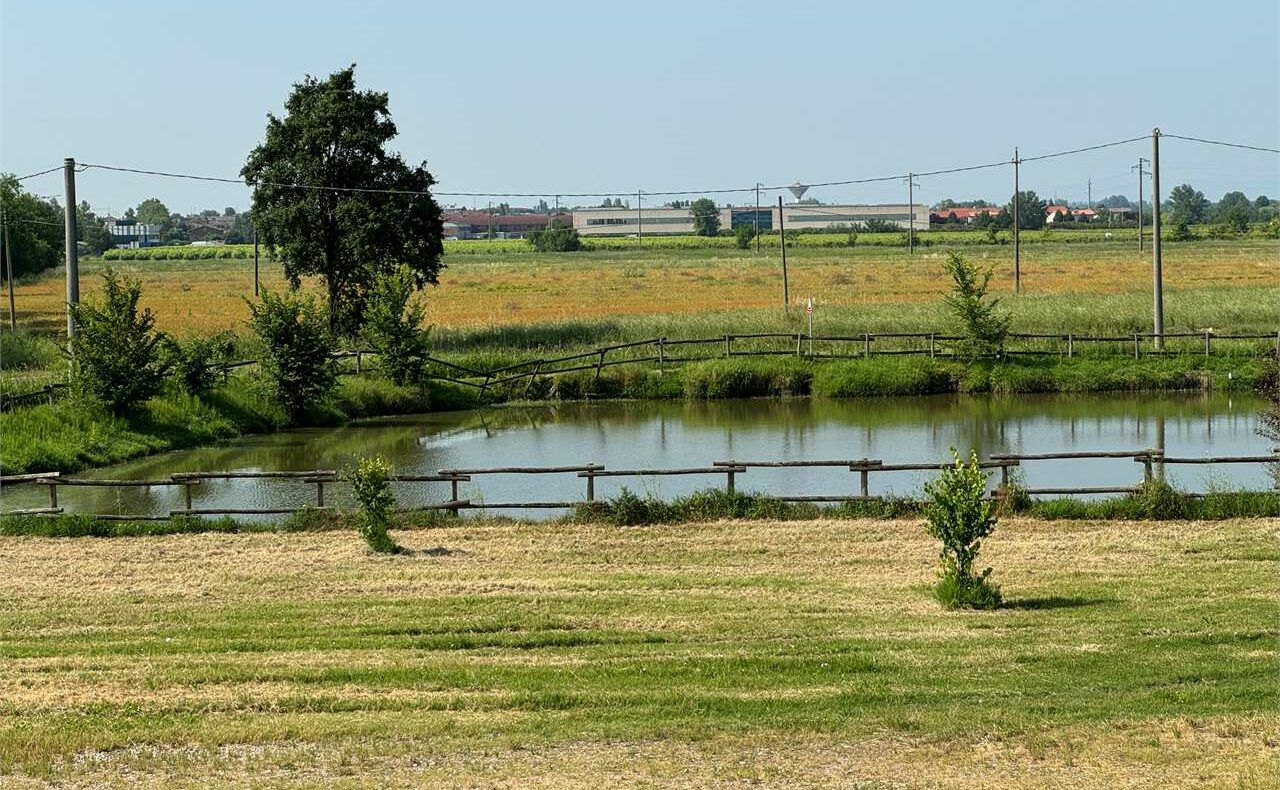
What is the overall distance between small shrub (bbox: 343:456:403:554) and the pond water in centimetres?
424

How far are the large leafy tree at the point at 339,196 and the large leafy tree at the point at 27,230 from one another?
26.6m

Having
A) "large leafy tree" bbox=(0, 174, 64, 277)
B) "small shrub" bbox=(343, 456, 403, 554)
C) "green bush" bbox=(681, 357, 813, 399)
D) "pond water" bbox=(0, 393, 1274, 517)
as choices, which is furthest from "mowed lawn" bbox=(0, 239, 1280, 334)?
"small shrub" bbox=(343, 456, 403, 554)

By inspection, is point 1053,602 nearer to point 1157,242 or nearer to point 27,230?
point 1157,242

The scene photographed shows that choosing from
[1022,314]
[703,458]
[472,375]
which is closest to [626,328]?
[472,375]

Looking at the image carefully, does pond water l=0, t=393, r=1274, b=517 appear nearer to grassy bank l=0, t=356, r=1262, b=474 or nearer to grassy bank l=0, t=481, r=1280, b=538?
grassy bank l=0, t=356, r=1262, b=474

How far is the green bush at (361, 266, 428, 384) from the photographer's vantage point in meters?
43.6

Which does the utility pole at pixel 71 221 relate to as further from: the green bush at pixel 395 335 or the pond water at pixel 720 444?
the green bush at pixel 395 335

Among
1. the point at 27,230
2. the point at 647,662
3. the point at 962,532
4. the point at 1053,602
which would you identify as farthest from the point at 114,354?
the point at 27,230

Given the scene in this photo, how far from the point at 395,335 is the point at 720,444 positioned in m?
13.0

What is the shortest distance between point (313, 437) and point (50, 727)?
26066mm

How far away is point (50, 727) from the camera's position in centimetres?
1223

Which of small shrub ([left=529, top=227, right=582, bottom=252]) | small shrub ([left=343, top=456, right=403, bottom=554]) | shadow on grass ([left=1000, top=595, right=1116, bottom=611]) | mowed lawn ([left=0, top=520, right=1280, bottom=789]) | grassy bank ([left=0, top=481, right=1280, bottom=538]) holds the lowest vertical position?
shadow on grass ([left=1000, top=595, right=1116, bottom=611])

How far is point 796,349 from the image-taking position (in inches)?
1898

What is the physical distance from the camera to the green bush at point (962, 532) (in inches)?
669
